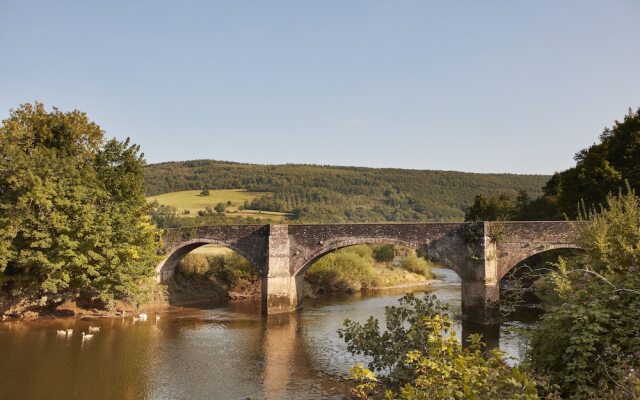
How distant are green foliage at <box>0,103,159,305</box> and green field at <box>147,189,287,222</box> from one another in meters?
31.6

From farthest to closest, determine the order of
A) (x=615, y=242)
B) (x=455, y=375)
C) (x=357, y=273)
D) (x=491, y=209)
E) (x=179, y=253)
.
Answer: (x=491, y=209)
(x=357, y=273)
(x=179, y=253)
(x=615, y=242)
(x=455, y=375)

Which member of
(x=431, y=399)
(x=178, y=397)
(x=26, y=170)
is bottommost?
(x=178, y=397)

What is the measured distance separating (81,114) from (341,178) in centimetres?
6336

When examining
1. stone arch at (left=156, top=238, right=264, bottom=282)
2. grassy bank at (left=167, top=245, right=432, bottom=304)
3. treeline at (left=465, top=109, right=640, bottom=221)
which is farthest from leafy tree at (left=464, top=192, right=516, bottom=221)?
stone arch at (left=156, top=238, right=264, bottom=282)

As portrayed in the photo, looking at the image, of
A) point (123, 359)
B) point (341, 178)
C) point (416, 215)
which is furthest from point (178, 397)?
point (341, 178)

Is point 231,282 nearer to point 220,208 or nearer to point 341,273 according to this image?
point 341,273

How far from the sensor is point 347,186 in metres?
85.7

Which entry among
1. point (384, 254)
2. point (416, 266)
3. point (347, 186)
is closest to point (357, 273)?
point (416, 266)

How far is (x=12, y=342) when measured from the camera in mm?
19688

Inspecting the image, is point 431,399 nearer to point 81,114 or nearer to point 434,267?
point 81,114

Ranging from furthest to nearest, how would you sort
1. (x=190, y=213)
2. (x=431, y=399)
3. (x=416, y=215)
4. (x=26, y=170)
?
(x=416, y=215), (x=190, y=213), (x=26, y=170), (x=431, y=399)

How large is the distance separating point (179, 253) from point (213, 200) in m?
38.1

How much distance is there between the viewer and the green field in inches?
2424

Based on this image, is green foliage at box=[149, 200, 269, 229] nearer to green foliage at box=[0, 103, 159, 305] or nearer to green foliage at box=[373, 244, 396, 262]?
green foliage at box=[373, 244, 396, 262]
